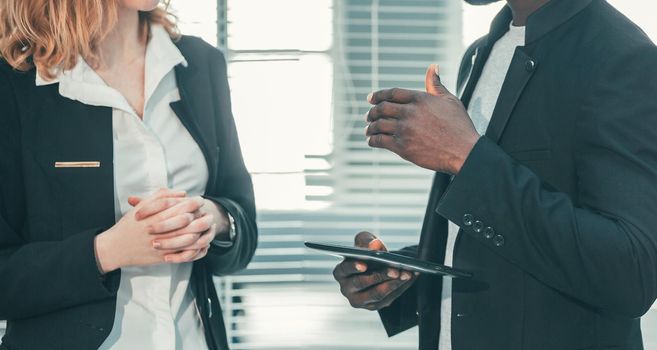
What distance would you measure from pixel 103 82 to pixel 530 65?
2.81 ft

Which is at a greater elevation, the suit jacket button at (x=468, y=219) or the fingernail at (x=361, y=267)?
the suit jacket button at (x=468, y=219)

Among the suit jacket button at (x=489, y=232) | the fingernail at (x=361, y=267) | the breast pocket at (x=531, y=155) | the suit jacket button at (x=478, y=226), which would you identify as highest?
the breast pocket at (x=531, y=155)

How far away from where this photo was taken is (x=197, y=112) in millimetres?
1695

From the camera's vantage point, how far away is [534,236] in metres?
1.16

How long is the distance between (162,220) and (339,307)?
5.88ft

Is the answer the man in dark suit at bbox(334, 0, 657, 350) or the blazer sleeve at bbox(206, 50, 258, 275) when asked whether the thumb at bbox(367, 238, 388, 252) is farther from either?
the blazer sleeve at bbox(206, 50, 258, 275)

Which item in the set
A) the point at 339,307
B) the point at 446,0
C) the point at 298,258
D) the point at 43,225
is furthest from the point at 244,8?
the point at 43,225

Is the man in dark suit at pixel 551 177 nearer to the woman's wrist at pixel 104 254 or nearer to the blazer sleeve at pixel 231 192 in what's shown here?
the blazer sleeve at pixel 231 192

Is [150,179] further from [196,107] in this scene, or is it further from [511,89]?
[511,89]

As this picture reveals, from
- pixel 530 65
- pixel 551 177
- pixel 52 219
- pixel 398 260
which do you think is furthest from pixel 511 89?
pixel 52 219

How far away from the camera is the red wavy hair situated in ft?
5.14

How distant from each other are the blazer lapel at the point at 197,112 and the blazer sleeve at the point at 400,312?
0.45m

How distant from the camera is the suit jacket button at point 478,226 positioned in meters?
1.20

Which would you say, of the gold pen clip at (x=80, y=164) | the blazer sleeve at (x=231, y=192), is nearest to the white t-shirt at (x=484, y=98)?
the blazer sleeve at (x=231, y=192)
